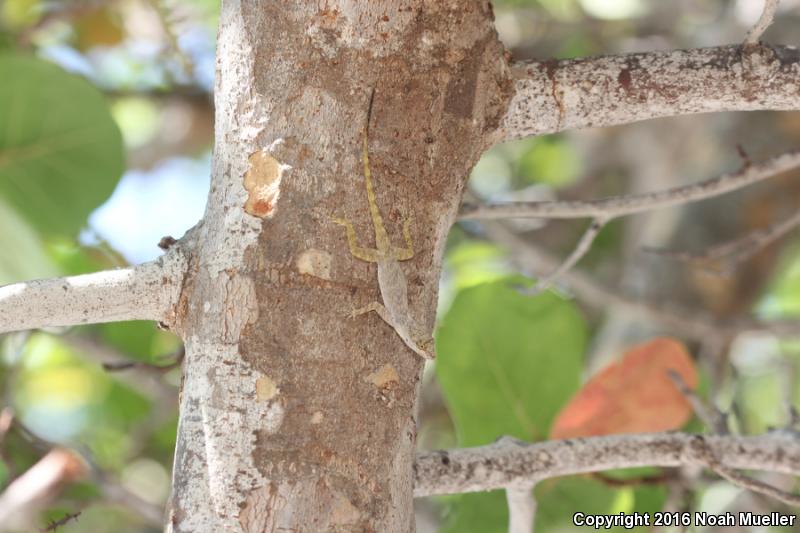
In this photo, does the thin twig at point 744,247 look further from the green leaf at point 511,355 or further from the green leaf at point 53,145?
the green leaf at point 53,145

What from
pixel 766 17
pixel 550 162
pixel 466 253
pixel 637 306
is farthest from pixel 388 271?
pixel 550 162

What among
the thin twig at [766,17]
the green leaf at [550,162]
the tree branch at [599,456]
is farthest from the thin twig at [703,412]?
the green leaf at [550,162]

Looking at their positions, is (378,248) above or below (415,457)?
above

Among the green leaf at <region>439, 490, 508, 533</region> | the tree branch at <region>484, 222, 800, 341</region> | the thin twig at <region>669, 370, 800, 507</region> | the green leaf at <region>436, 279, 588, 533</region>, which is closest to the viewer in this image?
the thin twig at <region>669, 370, 800, 507</region>

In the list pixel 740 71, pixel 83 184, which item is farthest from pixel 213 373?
pixel 83 184

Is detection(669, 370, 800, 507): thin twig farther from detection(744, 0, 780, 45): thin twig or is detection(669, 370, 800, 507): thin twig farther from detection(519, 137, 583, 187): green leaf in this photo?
detection(519, 137, 583, 187): green leaf

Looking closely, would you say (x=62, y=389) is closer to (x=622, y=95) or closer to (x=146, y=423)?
(x=146, y=423)

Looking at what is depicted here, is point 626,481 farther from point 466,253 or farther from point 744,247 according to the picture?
point 466,253

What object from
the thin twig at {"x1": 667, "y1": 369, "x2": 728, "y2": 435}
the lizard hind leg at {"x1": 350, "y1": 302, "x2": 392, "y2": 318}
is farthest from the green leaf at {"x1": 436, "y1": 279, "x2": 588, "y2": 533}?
the lizard hind leg at {"x1": 350, "y1": 302, "x2": 392, "y2": 318}
